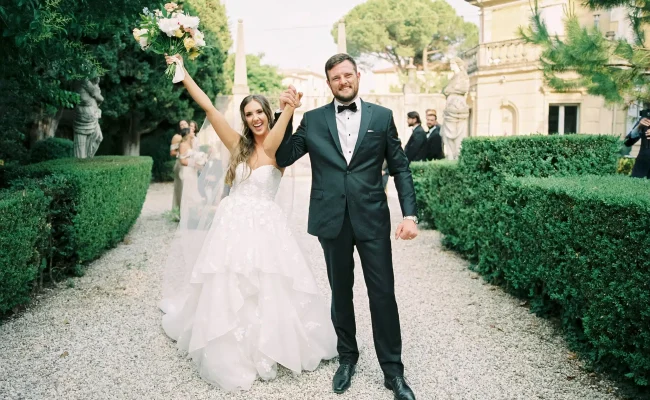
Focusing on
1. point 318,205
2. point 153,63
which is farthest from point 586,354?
point 153,63

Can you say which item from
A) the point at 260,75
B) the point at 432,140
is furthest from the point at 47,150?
the point at 260,75

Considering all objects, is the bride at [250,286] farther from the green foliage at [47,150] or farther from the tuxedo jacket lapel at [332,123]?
the green foliage at [47,150]

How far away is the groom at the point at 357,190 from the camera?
139 inches

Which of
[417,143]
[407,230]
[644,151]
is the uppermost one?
[417,143]

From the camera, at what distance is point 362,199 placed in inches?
139

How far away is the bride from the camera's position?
3.94m

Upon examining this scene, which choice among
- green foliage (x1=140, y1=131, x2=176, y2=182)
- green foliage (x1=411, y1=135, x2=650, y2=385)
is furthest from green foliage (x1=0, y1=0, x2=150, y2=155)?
green foliage (x1=140, y1=131, x2=176, y2=182)

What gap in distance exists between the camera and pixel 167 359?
4402mm

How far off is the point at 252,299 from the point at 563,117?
21.4 meters

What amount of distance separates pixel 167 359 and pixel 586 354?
327 centimetres

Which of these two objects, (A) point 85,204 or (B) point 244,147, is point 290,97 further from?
(A) point 85,204

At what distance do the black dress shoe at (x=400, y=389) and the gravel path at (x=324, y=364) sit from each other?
102 mm

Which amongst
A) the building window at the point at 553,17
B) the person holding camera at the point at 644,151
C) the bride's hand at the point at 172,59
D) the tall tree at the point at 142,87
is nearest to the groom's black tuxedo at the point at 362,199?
the bride's hand at the point at 172,59

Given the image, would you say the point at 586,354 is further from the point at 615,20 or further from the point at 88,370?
the point at 615,20
